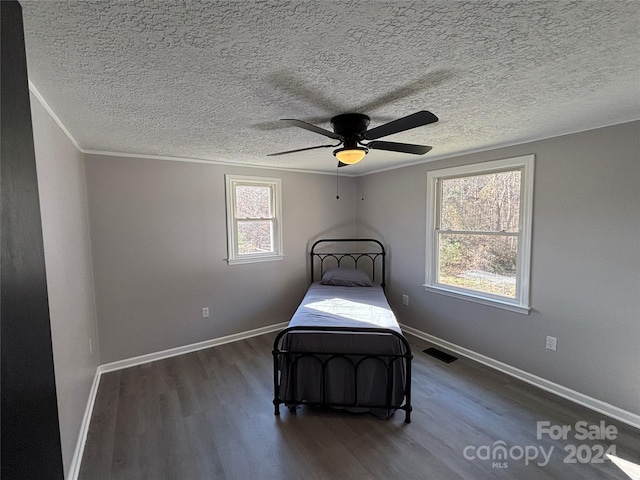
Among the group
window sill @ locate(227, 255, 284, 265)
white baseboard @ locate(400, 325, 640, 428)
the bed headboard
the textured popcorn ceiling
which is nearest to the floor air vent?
white baseboard @ locate(400, 325, 640, 428)

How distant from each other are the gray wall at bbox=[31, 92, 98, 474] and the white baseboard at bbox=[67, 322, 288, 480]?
7cm

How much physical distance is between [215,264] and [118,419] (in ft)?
5.67

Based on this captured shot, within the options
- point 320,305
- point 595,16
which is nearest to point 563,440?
point 320,305

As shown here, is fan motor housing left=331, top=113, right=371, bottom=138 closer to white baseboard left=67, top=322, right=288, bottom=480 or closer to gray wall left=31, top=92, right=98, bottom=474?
gray wall left=31, top=92, right=98, bottom=474

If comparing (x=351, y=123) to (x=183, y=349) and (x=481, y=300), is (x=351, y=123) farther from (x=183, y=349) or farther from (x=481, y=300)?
(x=183, y=349)

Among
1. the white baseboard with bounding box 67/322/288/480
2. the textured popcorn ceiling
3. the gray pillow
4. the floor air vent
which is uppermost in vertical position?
the textured popcorn ceiling

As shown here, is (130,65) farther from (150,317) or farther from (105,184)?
(150,317)

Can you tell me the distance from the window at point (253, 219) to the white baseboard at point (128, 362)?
980 millimetres

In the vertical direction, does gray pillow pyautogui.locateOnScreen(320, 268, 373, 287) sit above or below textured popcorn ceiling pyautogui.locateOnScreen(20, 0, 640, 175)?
below

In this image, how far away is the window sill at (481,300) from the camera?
9.14 feet

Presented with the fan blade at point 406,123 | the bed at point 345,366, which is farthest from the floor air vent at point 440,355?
the fan blade at point 406,123

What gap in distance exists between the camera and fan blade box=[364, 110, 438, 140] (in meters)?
1.50

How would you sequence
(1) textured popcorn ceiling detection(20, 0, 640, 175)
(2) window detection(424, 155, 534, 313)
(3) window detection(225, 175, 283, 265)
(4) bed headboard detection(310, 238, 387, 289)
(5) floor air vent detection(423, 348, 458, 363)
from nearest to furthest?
(1) textured popcorn ceiling detection(20, 0, 640, 175)
(2) window detection(424, 155, 534, 313)
(5) floor air vent detection(423, 348, 458, 363)
(3) window detection(225, 175, 283, 265)
(4) bed headboard detection(310, 238, 387, 289)

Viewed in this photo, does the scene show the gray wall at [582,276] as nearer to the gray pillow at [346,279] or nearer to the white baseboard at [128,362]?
the gray pillow at [346,279]
